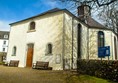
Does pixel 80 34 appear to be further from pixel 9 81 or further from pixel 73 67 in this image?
pixel 9 81

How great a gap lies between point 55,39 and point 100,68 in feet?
27.1

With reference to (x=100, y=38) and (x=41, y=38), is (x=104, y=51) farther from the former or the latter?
(x=100, y=38)

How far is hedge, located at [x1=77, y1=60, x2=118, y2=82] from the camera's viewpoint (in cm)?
1380

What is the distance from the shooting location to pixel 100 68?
14.8m

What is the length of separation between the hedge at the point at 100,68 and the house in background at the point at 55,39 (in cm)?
425

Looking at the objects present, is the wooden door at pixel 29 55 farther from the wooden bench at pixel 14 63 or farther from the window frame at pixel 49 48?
the window frame at pixel 49 48

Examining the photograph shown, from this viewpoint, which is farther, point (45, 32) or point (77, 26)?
point (77, 26)

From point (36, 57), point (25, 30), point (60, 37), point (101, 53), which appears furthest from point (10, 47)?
point (101, 53)

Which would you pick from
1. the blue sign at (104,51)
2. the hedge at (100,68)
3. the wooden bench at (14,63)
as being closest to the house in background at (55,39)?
the wooden bench at (14,63)

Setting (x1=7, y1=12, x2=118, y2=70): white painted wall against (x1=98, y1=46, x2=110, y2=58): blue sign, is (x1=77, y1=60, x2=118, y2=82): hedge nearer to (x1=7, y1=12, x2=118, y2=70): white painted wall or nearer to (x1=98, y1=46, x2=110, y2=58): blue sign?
(x1=98, y1=46, x2=110, y2=58): blue sign

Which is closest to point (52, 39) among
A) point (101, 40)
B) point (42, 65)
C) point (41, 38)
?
point (41, 38)

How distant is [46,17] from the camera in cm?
2342

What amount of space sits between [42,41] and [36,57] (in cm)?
236

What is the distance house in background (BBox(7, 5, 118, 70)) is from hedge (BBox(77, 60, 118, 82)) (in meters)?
4.25
